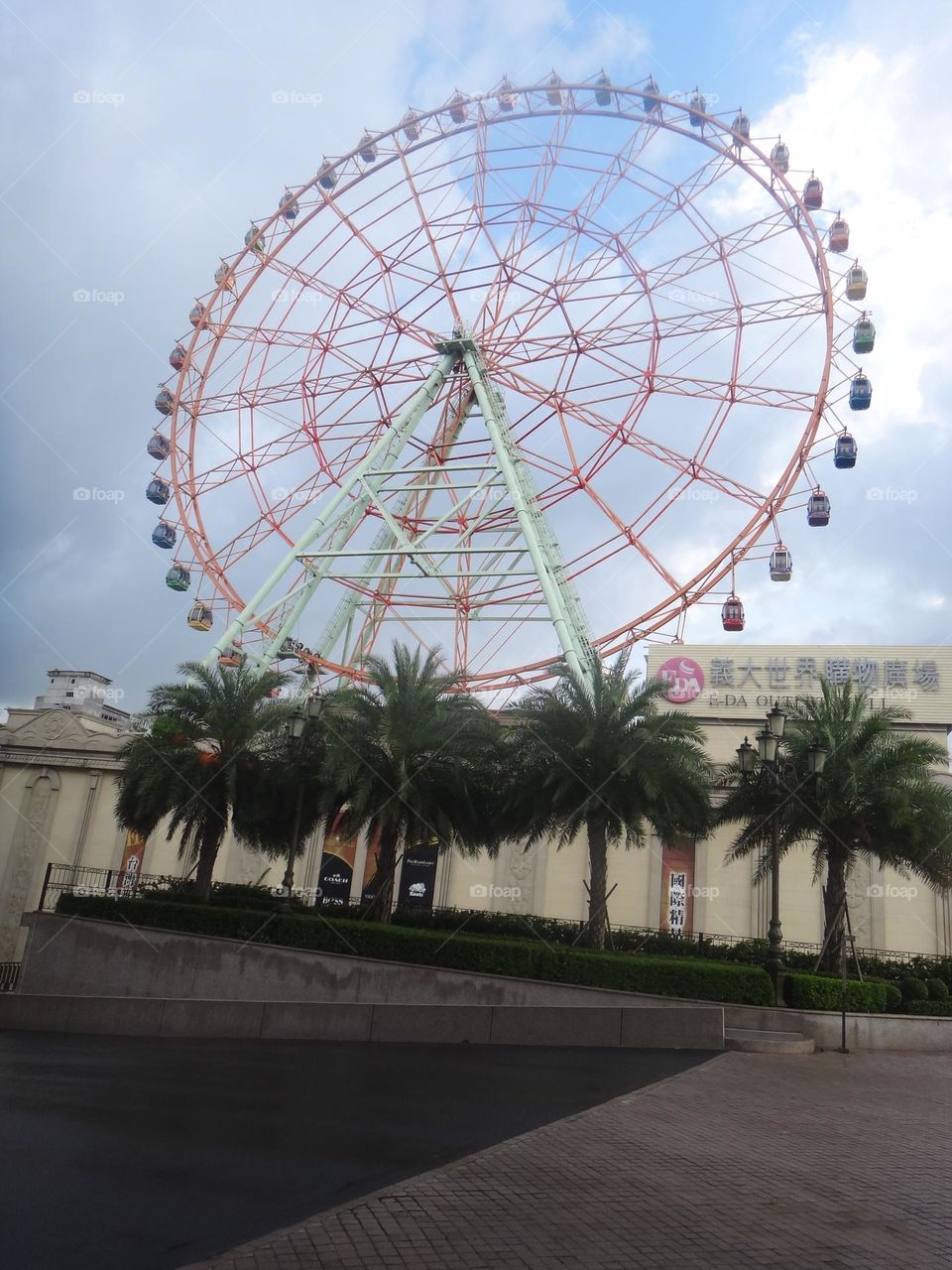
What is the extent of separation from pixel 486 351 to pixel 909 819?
53.4 feet

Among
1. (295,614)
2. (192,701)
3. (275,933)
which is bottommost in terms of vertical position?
(275,933)

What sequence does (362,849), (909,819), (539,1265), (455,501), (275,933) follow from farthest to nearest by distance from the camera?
(362,849), (455,501), (275,933), (909,819), (539,1265)

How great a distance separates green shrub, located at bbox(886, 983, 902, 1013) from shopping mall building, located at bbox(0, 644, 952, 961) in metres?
9.09

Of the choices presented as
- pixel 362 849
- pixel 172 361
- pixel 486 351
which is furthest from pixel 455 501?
pixel 362 849

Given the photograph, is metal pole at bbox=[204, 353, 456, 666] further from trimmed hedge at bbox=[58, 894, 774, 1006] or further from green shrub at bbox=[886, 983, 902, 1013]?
green shrub at bbox=[886, 983, 902, 1013]

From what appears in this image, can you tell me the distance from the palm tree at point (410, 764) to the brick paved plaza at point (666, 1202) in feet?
40.3

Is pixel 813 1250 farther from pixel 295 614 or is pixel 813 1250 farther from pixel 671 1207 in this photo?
pixel 295 614

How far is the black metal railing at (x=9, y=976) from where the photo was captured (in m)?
24.5

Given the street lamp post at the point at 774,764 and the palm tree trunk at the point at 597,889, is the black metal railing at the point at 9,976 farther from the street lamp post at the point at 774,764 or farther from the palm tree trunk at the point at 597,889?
the street lamp post at the point at 774,764

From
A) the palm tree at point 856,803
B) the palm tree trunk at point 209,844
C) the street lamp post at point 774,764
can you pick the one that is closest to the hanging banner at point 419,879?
the palm tree trunk at point 209,844

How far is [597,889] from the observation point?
66.3ft

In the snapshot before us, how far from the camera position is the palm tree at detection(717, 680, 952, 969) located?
20.0 metres

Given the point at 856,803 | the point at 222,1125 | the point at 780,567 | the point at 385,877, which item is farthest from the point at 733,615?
the point at 222,1125

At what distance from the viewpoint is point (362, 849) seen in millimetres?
34781
